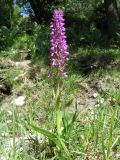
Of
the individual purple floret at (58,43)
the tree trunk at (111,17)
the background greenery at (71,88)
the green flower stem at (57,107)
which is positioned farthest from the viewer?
the tree trunk at (111,17)

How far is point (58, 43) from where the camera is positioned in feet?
11.0

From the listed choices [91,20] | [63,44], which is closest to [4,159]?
[63,44]

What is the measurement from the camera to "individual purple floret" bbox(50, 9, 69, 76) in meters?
3.33

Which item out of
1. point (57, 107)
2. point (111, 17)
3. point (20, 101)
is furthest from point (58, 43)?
point (111, 17)

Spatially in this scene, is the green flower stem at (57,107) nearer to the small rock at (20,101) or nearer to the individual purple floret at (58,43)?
the individual purple floret at (58,43)

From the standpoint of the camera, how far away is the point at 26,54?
949 cm

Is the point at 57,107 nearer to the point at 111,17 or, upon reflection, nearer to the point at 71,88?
the point at 71,88

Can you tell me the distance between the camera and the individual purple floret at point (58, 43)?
333 cm

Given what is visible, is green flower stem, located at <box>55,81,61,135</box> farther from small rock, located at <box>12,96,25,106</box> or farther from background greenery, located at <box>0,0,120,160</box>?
small rock, located at <box>12,96,25,106</box>

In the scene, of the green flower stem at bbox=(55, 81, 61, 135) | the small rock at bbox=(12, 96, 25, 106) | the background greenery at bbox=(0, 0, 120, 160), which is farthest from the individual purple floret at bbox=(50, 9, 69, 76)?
the small rock at bbox=(12, 96, 25, 106)

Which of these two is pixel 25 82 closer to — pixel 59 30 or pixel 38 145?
pixel 38 145

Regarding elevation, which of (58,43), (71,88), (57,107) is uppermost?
(58,43)

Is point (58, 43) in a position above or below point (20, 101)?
above

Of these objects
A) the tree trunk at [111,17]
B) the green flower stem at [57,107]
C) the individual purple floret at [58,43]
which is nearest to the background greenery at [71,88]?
the tree trunk at [111,17]
